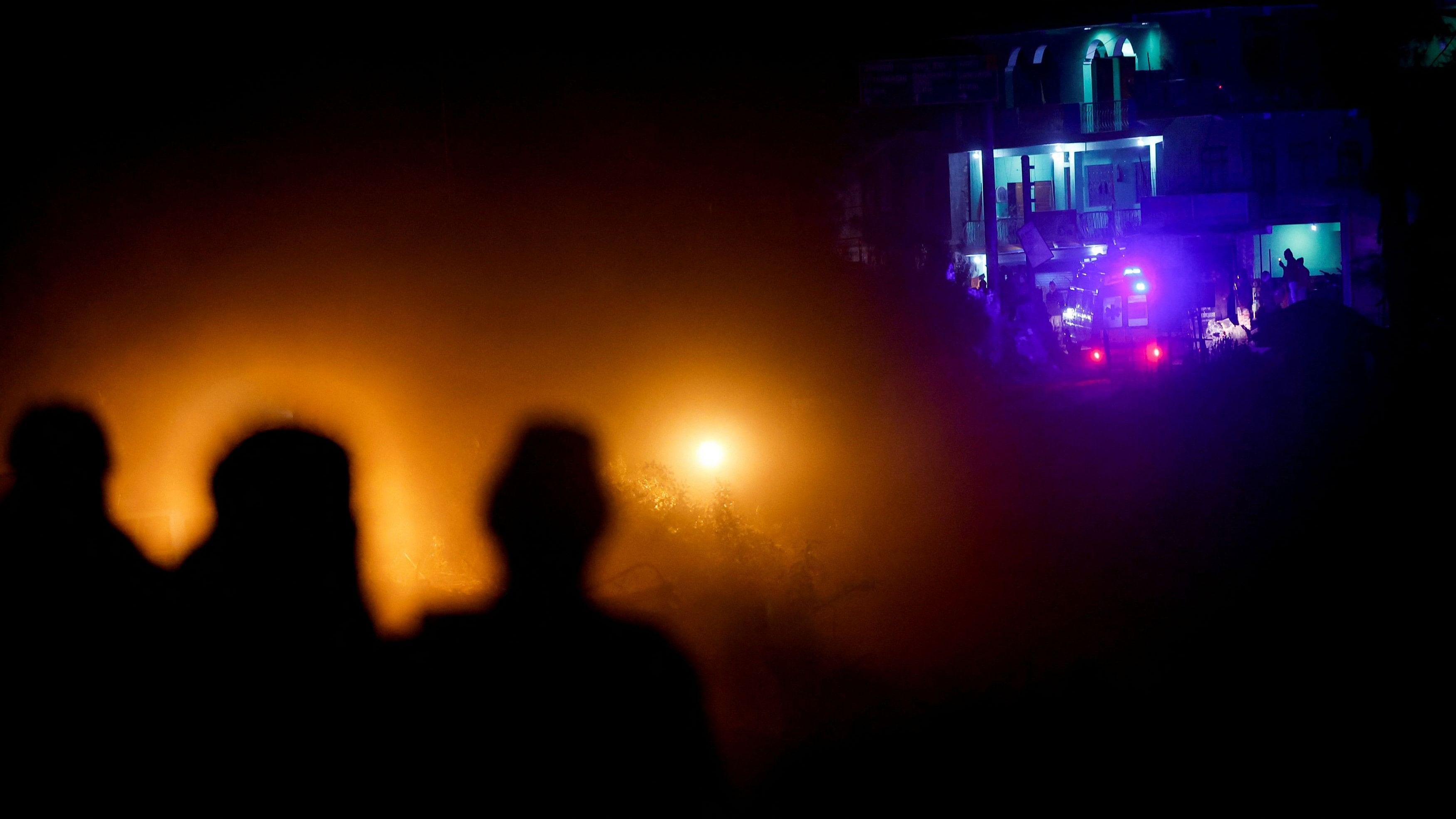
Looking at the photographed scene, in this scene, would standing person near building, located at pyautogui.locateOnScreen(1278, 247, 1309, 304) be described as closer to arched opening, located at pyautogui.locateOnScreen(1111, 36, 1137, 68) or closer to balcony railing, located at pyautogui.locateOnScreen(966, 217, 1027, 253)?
balcony railing, located at pyautogui.locateOnScreen(966, 217, 1027, 253)

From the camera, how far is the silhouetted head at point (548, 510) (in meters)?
4.96

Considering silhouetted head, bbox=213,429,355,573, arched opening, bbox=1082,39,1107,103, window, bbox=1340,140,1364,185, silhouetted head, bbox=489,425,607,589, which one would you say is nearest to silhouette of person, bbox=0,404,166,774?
silhouetted head, bbox=213,429,355,573

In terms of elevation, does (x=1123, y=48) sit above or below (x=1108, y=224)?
above

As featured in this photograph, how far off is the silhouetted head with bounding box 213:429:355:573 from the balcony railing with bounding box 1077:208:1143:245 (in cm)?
2844

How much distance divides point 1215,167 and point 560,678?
3023 centimetres

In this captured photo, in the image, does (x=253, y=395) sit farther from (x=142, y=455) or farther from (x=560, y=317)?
(x=560, y=317)

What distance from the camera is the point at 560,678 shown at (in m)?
4.46

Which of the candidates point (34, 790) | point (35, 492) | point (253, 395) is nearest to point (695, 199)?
point (253, 395)

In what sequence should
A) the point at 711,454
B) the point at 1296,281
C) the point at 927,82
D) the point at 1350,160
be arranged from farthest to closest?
the point at 1350,160, the point at 1296,281, the point at 927,82, the point at 711,454

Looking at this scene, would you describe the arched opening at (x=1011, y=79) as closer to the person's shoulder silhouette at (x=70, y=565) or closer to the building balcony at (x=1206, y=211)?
the building balcony at (x=1206, y=211)

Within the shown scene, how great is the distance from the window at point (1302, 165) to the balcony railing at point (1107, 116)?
491 centimetres

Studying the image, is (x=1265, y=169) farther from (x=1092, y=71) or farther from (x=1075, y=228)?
(x=1092, y=71)

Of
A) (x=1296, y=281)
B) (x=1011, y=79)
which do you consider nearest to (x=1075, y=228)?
(x=1011, y=79)

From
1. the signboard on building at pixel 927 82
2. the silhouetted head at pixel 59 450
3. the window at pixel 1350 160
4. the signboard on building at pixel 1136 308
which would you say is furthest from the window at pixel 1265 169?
the silhouetted head at pixel 59 450
